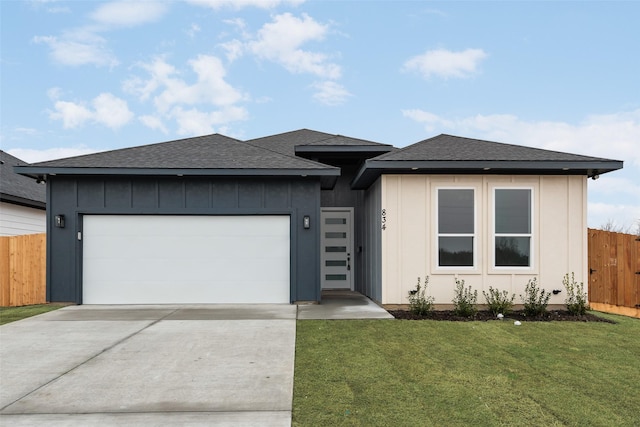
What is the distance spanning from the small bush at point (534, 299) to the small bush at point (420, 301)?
5.97ft

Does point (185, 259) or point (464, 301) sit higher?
point (185, 259)

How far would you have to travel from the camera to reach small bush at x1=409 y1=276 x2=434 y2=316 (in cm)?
826

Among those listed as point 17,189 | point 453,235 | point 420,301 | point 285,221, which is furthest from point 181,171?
point 17,189

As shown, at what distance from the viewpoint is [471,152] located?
9.09 meters

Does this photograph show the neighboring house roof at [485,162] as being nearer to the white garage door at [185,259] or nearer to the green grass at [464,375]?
the white garage door at [185,259]

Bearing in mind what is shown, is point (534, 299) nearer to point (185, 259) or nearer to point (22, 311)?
point (185, 259)

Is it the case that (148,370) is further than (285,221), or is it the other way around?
(285,221)

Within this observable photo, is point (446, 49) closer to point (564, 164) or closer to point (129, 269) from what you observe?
point (564, 164)

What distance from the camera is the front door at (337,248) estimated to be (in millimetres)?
12609

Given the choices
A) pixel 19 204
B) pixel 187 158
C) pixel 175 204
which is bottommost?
pixel 175 204

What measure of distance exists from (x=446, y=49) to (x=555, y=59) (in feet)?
11.1

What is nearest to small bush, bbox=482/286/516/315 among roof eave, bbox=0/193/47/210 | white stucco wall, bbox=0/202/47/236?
roof eave, bbox=0/193/47/210

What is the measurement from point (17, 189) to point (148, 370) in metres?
11.7

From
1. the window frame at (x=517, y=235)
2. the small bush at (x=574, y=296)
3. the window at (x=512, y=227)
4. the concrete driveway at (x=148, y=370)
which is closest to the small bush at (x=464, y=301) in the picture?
the window frame at (x=517, y=235)
